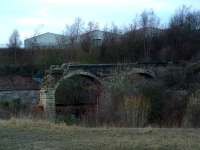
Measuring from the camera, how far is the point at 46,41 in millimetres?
67875

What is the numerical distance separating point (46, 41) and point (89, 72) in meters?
30.4

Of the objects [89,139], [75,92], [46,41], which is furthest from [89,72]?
[89,139]

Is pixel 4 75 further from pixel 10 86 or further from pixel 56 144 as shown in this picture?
pixel 56 144

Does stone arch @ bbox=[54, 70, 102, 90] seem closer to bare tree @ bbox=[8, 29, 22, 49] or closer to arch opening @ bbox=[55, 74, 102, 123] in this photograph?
arch opening @ bbox=[55, 74, 102, 123]

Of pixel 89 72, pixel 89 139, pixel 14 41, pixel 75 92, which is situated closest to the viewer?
pixel 89 139

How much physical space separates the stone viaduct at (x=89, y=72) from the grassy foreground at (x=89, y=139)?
2407cm

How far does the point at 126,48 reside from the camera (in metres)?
52.1

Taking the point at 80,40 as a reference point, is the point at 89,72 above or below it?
below

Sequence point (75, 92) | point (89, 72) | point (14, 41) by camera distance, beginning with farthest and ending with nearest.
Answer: point (14, 41) < point (89, 72) < point (75, 92)

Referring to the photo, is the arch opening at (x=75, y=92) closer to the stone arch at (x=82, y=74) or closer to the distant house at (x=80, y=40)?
the stone arch at (x=82, y=74)

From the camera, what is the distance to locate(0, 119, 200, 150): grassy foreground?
6996 mm

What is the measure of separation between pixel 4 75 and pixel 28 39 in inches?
526

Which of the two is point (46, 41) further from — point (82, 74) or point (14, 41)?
point (82, 74)

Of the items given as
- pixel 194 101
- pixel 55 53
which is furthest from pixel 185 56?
pixel 194 101
